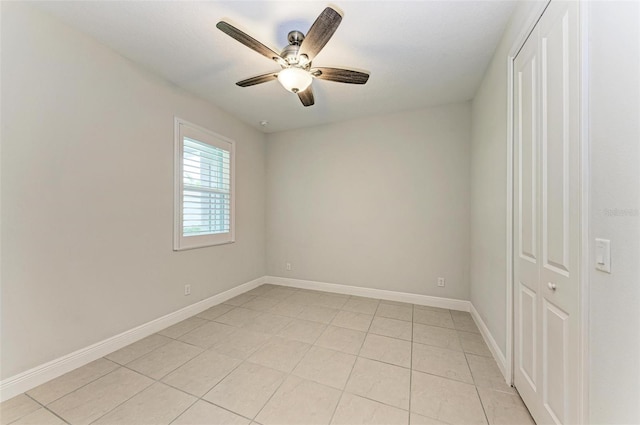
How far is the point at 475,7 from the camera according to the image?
1.60m

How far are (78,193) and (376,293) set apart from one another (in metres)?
3.45

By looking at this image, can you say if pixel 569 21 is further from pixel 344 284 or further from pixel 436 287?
pixel 344 284

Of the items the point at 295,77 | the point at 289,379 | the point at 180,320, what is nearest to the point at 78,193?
the point at 180,320

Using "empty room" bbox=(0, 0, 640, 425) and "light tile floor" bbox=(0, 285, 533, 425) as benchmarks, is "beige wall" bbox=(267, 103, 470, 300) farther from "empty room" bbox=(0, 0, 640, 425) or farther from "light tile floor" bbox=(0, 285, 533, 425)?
"light tile floor" bbox=(0, 285, 533, 425)

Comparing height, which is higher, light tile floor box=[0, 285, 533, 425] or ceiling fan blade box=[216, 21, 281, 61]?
ceiling fan blade box=[216, 21, 281, 61]

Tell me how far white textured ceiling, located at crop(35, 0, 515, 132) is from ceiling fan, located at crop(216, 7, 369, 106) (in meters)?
0.25

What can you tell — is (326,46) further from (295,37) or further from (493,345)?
(493,345)

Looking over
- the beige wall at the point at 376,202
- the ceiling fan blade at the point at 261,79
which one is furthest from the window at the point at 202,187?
the ceiling fan blade at the point at 261,79

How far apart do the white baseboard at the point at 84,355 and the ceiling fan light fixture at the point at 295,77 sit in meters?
2.67

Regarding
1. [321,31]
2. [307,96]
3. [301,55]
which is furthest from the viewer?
[307,96]

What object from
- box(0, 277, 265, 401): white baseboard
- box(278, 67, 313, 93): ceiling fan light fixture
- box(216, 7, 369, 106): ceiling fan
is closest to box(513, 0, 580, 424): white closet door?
box(216, 7, 369, 106): ceiling fan

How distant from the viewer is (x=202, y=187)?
2.99m

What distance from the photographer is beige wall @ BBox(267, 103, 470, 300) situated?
3062 mm

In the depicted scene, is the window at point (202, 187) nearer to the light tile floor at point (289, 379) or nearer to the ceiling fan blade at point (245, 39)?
the light tile floor at point (289, 379)
